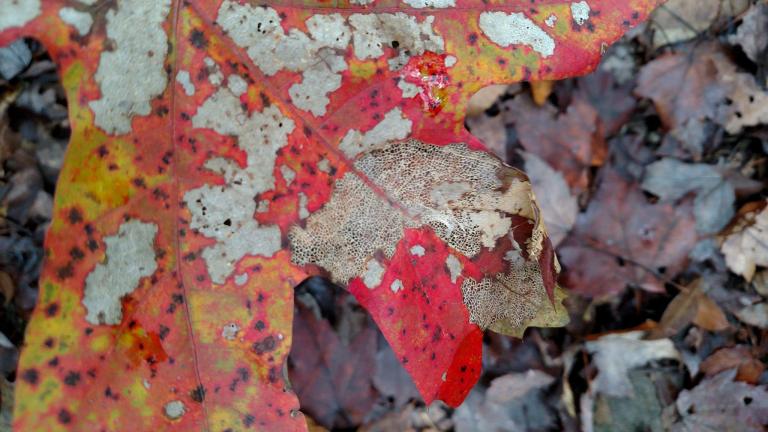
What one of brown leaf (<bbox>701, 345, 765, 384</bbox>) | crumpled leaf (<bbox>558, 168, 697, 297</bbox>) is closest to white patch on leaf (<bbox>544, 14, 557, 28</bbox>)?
crumpled leaf (<bbox>558, 168, 697, 297</bbox>)

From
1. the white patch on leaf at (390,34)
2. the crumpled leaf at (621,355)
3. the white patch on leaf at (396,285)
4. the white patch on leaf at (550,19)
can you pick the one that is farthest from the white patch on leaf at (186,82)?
the crumpled leaf at (621,355)

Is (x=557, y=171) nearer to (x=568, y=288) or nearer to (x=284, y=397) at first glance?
(x=568, y=288)

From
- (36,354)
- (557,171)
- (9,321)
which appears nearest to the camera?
(36,354)

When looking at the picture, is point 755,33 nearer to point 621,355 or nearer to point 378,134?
point 621,355

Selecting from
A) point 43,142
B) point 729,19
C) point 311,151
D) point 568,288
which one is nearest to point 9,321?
point 43,142

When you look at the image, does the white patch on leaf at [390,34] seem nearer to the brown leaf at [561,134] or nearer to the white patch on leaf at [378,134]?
the white patch on leaf at [378,134]

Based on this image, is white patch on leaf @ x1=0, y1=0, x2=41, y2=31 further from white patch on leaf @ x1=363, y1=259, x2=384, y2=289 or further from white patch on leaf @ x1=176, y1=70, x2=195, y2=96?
white patch on leaf @ x1=363, y1=259, x2=384, y2=289
